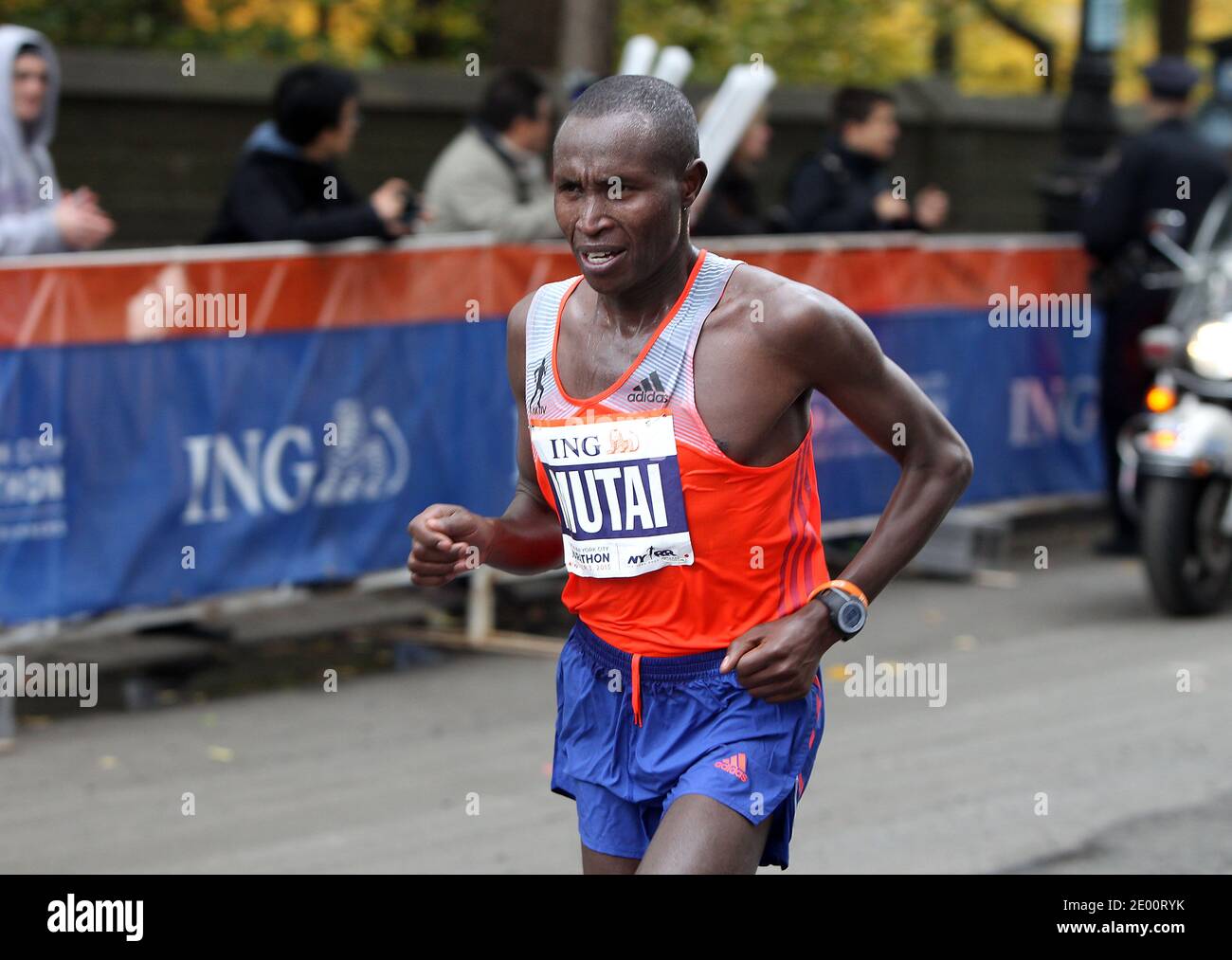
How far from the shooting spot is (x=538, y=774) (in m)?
6.87

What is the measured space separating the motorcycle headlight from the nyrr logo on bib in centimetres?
670

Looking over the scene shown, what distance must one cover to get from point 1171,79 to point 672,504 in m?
8.41

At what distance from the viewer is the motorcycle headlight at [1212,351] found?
9617mm

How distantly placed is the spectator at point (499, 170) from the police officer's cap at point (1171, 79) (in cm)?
359

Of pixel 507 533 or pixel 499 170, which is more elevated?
pixel 499 170

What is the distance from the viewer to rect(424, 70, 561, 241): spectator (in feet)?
30.6

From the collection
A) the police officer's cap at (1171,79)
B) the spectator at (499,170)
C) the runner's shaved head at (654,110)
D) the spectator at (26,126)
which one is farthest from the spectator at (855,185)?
the runner's shaved head at (654,110)

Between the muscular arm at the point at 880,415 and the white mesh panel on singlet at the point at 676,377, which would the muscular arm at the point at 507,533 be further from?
the muscular arm at the point at 880,415

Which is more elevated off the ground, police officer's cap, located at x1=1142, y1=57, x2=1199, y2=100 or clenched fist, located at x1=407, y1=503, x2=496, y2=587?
police officer's cap, located at x1=1142, y1=57, x2=1199, y2=100
